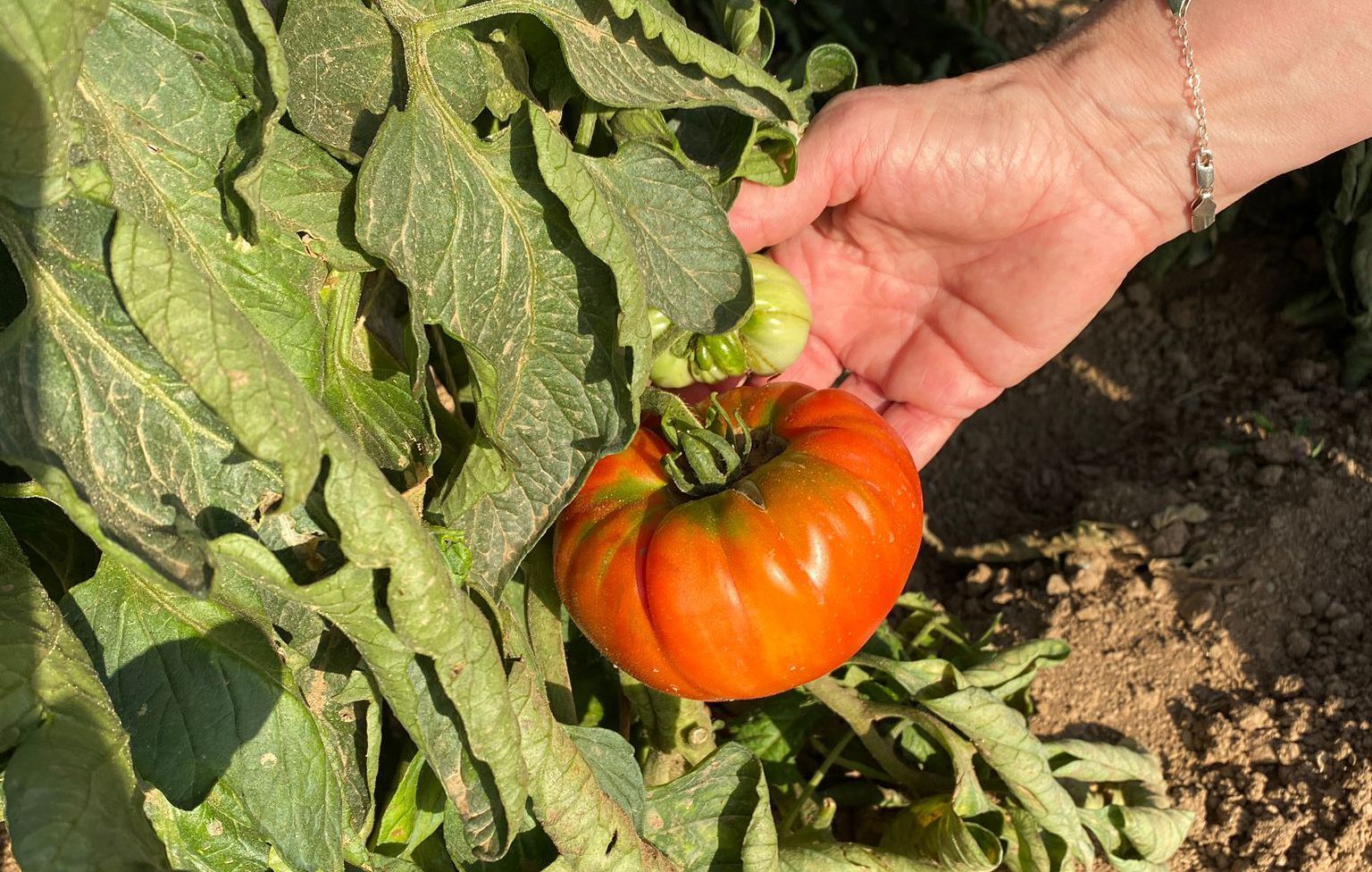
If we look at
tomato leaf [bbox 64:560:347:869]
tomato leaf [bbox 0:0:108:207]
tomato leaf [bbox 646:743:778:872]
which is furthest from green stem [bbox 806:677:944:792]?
tomato leaf [bbox 0:0:108:207]

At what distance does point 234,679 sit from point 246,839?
233mm

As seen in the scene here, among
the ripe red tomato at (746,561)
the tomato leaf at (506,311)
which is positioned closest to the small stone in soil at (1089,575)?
the ripe red tomato at (746,561)

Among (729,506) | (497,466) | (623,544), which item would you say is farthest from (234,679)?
(729,506)

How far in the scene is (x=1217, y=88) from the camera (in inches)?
88.5

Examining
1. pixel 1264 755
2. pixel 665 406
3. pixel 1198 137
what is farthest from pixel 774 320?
pixel 1264 755

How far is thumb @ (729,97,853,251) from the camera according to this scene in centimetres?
203

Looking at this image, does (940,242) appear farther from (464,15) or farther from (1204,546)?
(464,15)

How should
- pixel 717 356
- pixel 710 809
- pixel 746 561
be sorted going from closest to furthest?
pixel 746 561, pixel 710 809, pixel 717 356

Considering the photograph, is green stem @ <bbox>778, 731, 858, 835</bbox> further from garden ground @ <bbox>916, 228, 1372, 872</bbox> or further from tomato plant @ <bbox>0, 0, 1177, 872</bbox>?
garden ground @ <bbox>916, 228, 1372, 872</bbox>

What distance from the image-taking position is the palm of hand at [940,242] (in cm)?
214

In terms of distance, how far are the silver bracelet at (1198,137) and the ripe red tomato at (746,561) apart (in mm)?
998

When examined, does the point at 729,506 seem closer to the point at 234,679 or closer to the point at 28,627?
the point at 234,679

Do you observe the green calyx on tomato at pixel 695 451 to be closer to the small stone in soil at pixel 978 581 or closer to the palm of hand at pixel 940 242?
the palm of hand at pixel 940 242

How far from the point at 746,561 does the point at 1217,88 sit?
139cm
